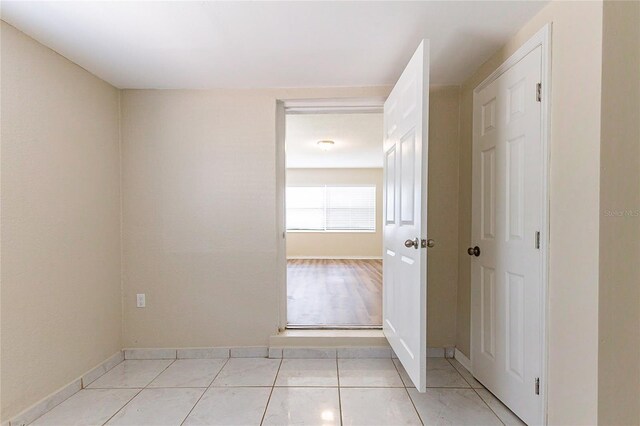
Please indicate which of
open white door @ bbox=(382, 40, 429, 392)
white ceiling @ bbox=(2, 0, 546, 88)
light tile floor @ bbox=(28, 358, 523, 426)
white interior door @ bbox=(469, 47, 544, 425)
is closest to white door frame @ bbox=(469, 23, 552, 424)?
white interior door @ bbox=(469, 47, 544, 425)

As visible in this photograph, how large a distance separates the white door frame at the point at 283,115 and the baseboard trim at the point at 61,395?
1300 mm

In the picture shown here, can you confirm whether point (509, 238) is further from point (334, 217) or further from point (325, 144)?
point (334, 217)

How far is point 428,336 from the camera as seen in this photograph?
8.36 feet

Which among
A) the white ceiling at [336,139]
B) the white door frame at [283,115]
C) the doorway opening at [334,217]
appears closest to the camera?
the white door frame at [283,115]

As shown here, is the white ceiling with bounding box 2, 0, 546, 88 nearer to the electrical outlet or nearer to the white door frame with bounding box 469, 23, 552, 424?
the white door frame with bounding box 469, 23, 552, 424

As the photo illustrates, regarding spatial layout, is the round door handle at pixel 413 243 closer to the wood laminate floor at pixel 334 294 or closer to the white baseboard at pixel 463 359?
the white baseboard at pixel 463 359

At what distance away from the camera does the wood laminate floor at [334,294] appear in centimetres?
318

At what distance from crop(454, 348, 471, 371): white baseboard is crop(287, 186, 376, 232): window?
5.50m

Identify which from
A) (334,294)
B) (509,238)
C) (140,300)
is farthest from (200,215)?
(334,294)

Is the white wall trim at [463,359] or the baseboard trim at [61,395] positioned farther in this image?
the white wall trim at [463,359]

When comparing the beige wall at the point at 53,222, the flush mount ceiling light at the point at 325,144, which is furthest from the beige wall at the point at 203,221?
the flush mount ceiling light at the point at 325,144

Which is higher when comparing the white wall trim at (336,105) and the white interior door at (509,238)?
the white wall trim at (336,105)

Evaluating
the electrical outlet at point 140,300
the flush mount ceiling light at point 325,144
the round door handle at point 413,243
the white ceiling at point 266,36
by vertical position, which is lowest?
the electrical outlet at point 140,300

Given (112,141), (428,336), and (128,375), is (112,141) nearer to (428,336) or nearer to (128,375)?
(128,375)
